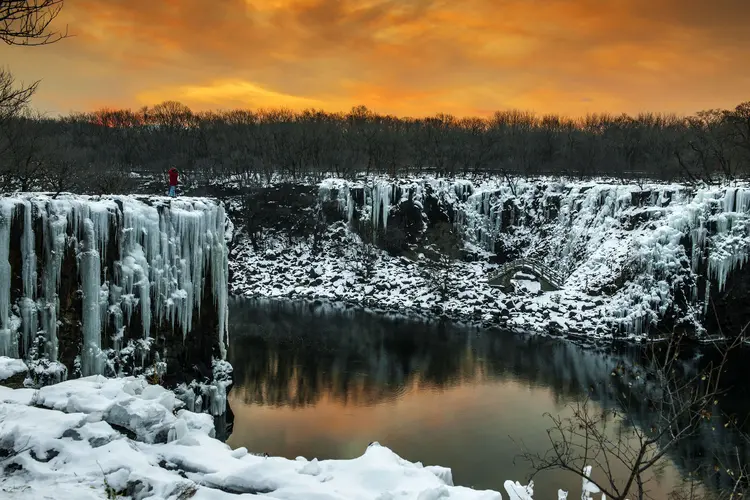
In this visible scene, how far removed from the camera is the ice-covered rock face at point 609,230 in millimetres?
27297

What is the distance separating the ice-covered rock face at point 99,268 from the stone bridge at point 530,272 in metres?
23.5

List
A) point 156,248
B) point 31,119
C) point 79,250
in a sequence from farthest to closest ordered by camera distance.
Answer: point 31,119, point 156,248, point 79,250

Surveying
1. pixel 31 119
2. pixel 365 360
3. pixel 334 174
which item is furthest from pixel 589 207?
pixel 31 119

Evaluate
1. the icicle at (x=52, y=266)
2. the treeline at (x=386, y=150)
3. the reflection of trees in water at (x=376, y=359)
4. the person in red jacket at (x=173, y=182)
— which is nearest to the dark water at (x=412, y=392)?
the reflection of trees in water at (x=376, y=359)

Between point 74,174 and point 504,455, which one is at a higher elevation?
point 74,174

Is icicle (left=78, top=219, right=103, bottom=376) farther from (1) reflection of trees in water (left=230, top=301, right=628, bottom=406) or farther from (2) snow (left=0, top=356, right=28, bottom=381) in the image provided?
(1) reflection of trees in water (left=230, top=301, right=628, bottom=406)

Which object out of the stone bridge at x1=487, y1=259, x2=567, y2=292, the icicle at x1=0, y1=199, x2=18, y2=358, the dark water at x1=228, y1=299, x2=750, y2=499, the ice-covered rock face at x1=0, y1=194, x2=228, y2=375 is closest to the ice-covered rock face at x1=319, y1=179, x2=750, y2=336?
the stone bridge at x1=487, y1=259, x2=567, y2=292

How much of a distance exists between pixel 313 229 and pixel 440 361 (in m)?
22.5

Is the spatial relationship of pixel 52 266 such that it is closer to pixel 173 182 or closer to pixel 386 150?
pixel 173 182

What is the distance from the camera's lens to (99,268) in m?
13.0

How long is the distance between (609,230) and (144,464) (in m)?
33.5

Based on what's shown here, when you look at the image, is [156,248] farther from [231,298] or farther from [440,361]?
[231,298]

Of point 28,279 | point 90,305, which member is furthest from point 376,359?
point 28,279

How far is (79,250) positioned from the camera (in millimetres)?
12625
